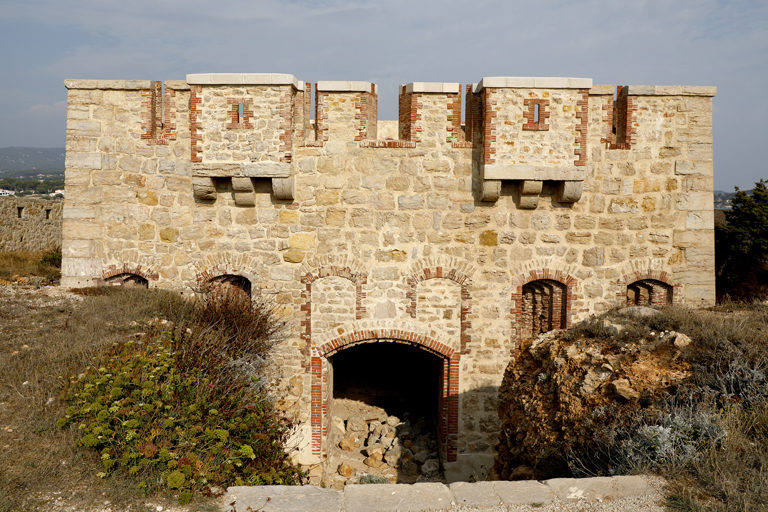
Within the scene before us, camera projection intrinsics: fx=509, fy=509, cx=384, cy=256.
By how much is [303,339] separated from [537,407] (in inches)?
163

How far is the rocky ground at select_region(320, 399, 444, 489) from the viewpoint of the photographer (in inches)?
373

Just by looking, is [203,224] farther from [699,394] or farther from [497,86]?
[699,394]

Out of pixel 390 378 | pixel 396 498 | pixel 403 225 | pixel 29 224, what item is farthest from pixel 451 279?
pixel 29 224

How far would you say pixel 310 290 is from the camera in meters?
9.16

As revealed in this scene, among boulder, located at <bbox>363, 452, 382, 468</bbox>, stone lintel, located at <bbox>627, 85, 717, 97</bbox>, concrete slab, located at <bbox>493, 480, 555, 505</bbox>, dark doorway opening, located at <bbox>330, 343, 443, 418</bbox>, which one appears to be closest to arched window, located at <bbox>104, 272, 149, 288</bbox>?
dark doorway opening, located at <bbox>330, 343, 443, 418</bbox>

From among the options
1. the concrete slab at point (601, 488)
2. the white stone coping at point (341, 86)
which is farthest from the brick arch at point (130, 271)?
the concrete slab at point (601, 488)

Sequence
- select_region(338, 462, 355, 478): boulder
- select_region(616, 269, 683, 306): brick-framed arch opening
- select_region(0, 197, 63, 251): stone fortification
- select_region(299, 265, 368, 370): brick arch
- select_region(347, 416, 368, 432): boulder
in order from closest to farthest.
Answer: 1. select_region(299, 265, 368, 370): brick arch
2. select_region(616, 269, 683, 306): brick-framed arch opening
3. select_region(338, 462, 355, 478): boulder
4. select_region(347, 416, 368, 432): boulder
5. select_region(0, 197, 63, 251): stone fortification

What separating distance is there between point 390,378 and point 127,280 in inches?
259

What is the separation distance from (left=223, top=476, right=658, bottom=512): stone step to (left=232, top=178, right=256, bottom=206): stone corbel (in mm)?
5520

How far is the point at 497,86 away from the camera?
338 inches

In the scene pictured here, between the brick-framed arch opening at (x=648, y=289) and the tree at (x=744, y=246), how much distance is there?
4.77 metres

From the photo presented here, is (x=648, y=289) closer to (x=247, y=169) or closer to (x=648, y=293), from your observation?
(x=648, y=293)

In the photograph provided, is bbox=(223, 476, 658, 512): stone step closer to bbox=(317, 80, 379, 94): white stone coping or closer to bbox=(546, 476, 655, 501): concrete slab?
bbox=(546, 476, 655, 501): concrete slab

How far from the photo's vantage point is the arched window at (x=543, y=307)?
9.38 m
